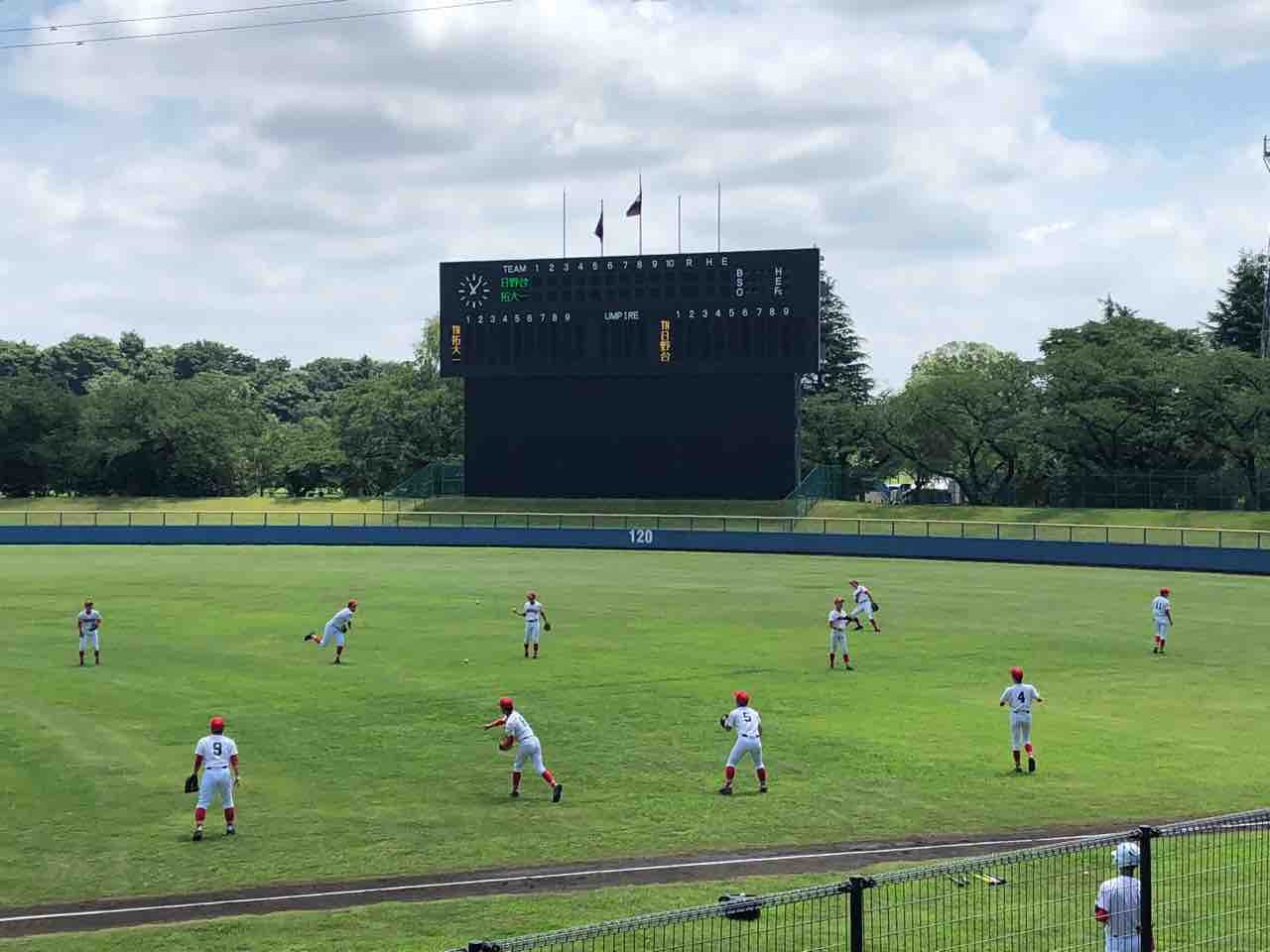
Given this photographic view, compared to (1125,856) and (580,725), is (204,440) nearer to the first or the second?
(580,725)

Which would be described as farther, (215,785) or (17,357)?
(17,357)

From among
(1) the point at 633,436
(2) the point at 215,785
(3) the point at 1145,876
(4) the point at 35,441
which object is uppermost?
(4) the point at 35,441

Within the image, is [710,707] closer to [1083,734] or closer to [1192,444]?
[1083,734]

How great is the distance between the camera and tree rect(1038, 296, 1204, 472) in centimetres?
8394

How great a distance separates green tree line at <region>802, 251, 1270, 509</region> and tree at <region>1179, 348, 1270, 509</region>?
0.07 metres

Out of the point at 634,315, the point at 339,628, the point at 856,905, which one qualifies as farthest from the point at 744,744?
the point at 634,315

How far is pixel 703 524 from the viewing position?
7094cm

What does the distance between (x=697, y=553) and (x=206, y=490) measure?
48.5m

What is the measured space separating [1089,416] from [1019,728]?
222 ft

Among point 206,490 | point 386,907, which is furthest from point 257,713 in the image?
point 206,490

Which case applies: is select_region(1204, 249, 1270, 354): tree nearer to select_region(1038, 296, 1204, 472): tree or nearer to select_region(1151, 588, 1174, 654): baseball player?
select_region(1038, 296, 1204, 472): tree

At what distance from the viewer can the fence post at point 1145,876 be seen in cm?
869

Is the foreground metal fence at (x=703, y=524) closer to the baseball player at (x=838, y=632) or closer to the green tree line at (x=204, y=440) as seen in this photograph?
the green tree line at (x=204, y=440)

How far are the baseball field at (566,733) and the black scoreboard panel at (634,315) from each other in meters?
26.5
